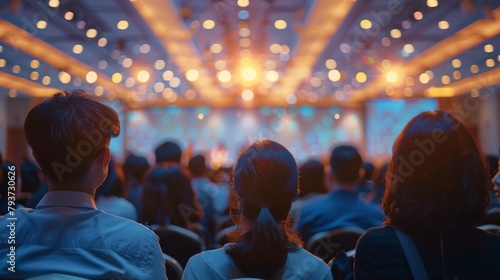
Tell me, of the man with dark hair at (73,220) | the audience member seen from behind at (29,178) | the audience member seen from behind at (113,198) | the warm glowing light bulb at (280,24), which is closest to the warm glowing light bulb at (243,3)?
the warm glowing light bulb at (280,24)

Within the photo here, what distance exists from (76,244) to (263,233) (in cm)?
56

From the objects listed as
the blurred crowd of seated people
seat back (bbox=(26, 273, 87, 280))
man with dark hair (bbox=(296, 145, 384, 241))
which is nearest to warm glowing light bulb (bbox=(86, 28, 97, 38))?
man with dark hair (bbox=(296, 145, 384, 241))

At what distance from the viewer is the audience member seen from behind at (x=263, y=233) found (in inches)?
61.9

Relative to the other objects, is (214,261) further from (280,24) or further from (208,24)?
(280,24)

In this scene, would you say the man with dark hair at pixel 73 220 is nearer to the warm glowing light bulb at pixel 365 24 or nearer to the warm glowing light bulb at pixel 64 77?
the warm glowing light bulb at pixel 365 24

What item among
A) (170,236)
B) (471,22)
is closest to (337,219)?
(170,236)

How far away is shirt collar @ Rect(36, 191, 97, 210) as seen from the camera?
1439 mm

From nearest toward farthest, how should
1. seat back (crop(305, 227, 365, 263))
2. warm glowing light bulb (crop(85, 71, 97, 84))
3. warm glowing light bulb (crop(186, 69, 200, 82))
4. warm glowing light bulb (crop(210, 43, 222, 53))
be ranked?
seat back (crop(305, 227, 365, 263)), warm glowing light bulb (crop(210, 43, 222, 53)), warm glowing light bulb (crop(186, 69, 200, 82)), warm glowing light bulb (crop(85, 71, 97, 84))

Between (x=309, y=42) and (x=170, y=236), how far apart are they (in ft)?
22.6

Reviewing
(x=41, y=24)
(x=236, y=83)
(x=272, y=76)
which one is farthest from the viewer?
(x=236, y=83)

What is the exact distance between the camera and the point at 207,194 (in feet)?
16.8

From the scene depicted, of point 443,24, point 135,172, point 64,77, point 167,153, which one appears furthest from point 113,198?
point 64,77

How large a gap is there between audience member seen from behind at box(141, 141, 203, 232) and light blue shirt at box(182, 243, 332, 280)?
1.67 meters

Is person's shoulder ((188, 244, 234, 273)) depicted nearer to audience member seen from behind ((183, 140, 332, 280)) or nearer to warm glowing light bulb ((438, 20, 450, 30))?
audience member seen from behind ((183, 140, 332, 280))
